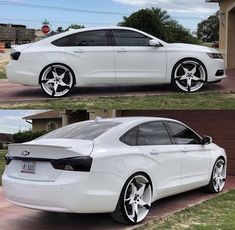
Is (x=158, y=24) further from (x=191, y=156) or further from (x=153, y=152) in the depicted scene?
(x=153, y=152)

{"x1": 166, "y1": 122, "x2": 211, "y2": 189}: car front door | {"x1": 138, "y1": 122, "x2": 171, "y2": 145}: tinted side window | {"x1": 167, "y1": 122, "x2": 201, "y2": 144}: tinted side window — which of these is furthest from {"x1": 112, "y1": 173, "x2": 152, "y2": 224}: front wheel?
{"x1": 167, "y1": 122, "x2": 201, "y2": 144}: tinted side window

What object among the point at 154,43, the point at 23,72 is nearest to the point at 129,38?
the point at 154,43

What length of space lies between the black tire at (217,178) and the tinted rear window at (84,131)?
101 inches

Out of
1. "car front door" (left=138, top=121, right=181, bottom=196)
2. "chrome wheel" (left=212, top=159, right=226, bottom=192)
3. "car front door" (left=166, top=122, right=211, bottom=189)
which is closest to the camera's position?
"car front door" (left=138, top=121, right=181, bottom=196)

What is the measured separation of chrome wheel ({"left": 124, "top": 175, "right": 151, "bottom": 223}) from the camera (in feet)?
19.3

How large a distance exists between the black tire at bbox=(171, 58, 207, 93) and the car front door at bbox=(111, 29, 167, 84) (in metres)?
0.28

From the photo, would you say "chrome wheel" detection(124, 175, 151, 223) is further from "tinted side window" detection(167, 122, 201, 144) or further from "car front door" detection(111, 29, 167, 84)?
"car front door" detection(111, 29, 167, 84)

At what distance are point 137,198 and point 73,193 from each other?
1128 millimetres

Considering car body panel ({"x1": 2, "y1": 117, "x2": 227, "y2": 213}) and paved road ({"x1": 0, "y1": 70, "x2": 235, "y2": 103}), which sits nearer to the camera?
car body panel ({"x1": 2, "y1": 117, "x2": 227, "y2": 213})

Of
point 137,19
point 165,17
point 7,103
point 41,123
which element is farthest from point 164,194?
point 41,123

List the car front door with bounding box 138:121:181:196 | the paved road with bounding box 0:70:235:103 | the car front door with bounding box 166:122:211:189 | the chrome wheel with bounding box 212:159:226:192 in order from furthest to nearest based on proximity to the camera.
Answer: the paved road with bounding box 0:70:235:103
the chrome wheel with bounding box 212:159:226:192
the car front door with bounding box 166:122:211:189
the car front door with bounding box 138:121:181:196

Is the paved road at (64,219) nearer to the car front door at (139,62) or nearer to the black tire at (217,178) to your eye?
the black tire at (217,178)

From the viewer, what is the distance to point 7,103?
9375mm

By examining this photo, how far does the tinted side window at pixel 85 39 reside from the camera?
9461 mm
